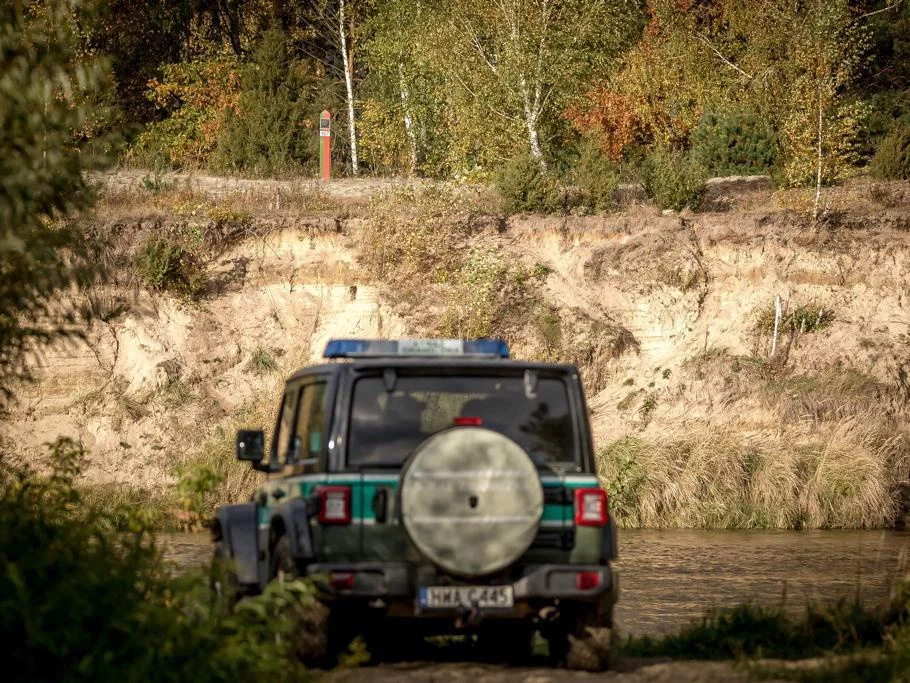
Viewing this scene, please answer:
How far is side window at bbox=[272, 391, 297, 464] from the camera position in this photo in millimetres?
10906

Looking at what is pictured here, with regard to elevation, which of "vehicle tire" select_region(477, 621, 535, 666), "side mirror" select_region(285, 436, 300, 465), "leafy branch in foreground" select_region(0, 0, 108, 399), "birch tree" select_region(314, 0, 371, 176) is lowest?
"vehicle tire" select_region(477, 621, 535, 666)

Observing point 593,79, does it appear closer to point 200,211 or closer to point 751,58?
point 751,58

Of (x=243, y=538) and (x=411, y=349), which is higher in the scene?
(x=411, y=349)

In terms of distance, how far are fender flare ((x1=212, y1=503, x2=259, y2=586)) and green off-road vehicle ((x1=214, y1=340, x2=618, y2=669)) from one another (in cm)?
47

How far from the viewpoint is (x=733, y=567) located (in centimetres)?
1847

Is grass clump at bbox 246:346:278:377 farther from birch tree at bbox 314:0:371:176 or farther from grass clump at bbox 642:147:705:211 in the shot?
birch tree at bbox 314:0:371:176

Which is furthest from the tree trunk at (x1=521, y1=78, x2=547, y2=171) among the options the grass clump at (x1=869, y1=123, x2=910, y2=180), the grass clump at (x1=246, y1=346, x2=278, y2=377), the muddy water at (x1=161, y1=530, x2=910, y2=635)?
the muddy water at (x1=161, y1=530, x2=910, y2=635)

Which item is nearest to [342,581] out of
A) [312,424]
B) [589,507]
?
[312,424]

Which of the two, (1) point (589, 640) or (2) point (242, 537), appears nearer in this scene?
(1) point (589, 640)

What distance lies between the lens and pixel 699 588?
54.1ft

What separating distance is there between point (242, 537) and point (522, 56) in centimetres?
2715

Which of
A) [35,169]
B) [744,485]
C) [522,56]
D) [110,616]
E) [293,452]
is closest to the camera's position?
[110,616]

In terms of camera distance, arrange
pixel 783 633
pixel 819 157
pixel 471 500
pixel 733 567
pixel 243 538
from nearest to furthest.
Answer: pixel 471 500, pixel 243 538, pixel 783 633, pixel 733 567, pixel 819 157

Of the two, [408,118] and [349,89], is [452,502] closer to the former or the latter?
[408,118]
